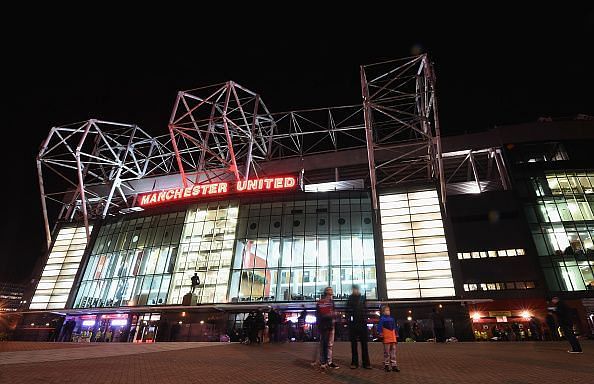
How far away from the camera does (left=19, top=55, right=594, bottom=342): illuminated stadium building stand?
96.6ft

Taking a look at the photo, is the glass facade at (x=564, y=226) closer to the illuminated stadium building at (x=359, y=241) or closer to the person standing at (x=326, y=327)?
the illuminated stadium building at (x=359, y=241)

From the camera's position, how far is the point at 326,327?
26.7 ft

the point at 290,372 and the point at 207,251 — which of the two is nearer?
the point at 290,372

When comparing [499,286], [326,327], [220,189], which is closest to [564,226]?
[499,286]

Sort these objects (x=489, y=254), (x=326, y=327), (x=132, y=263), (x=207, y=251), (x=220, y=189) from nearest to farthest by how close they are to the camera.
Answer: (x=326, y=327)
(x=489, y=254)
(x=207, y=251)
(x=132, y=263)
(x=220, y=189)

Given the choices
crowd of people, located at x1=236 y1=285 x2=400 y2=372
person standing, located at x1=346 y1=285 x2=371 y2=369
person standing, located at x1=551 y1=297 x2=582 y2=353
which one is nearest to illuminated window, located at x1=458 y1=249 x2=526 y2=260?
person standing, located at x1=551 y1=297 x2=582 y2=353

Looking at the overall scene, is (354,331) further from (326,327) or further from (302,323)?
(302,323)

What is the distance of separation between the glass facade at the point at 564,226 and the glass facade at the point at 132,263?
117ft

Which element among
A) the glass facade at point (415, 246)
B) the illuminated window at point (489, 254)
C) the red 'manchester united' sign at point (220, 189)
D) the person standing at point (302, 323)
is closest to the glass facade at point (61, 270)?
the red 'manchester united' sign at point (220, 189)

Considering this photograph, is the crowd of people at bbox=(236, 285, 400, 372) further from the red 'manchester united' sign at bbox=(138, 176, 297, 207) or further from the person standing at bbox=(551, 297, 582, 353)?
the red 'manchester united' sign at bbox=(138, 176, 297, 207)

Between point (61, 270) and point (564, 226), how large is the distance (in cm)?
5496

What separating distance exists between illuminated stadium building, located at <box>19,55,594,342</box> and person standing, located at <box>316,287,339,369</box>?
21.9 meters

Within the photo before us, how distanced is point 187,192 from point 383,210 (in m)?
22.1

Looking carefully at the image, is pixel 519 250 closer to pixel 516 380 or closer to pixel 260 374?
pixel 516 380
